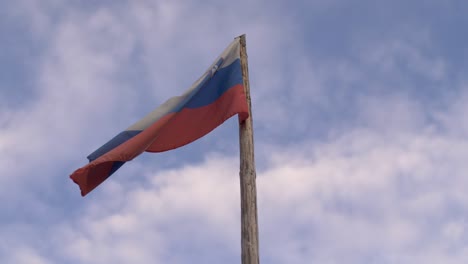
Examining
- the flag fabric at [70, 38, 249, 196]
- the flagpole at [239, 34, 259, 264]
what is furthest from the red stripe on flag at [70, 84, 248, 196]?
the flagpole at [239, 34, 259, 264]

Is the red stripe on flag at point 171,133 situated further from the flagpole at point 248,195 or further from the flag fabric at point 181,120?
the flagpole at point 248,195

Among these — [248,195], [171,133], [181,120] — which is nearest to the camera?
[248,195]

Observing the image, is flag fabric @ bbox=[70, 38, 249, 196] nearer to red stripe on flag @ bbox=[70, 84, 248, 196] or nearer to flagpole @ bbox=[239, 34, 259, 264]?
red stripe on flag @ bbox=[70, 84, 248, 196]

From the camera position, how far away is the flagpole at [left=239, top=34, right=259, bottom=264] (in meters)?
9.23

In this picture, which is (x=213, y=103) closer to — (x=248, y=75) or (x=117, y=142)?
(x=248, y=75)

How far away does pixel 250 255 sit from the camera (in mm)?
9172

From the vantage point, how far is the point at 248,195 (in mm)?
9750

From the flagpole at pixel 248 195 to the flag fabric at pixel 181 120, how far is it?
0.31m

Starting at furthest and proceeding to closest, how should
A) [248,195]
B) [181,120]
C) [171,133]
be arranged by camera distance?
[181,120] < [171,133] < [248,195]

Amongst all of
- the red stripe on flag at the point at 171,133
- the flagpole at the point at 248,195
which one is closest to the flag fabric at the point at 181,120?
the red stripe on flag at the point at 171,133


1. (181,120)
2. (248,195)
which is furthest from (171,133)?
(248,195)

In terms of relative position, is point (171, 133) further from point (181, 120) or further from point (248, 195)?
point (248, 195)

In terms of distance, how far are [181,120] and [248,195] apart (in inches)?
90.2

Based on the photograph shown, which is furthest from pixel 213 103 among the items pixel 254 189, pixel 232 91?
pixel 254 189
